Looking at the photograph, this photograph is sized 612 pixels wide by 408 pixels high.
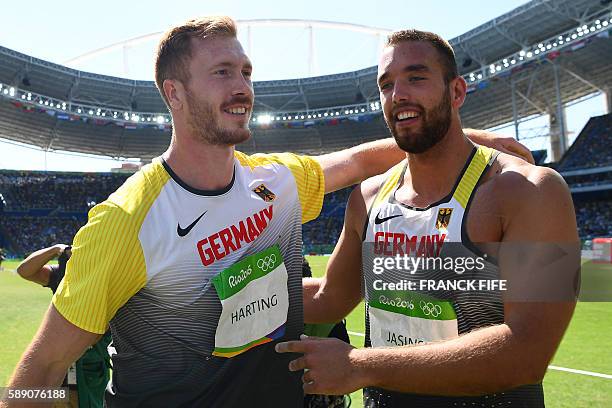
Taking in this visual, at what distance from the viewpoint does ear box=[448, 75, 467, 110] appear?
8.86 ft

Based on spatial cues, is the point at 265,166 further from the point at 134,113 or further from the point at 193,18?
the point at 134,113

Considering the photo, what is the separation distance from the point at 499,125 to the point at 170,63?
54.0m

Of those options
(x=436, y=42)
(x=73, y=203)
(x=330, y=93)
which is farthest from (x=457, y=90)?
(x=73, y=203)

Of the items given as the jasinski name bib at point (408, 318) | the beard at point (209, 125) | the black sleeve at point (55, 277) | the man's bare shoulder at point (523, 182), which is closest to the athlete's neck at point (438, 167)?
the man's bare shoulder at point (523, 182)

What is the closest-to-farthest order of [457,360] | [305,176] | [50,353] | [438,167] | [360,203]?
[457,360] < [50,353] < [438,167] < [360,203] < [305,176]

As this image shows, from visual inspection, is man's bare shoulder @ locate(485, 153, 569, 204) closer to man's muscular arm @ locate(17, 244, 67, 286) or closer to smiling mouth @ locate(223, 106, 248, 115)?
smiling mouth @ locate(223, 106, 248, 115)

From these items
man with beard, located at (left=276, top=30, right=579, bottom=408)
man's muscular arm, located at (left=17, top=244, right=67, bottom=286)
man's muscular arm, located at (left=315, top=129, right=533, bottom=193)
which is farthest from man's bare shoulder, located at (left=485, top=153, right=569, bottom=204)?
man's muscular arm, located at (left=17, top=244, right=67, bottom=286)

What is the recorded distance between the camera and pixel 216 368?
2492 millimetres

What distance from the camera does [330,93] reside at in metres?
53.2

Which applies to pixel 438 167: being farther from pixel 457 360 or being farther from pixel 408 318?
pixel 457 360

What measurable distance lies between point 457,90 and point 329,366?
1.61 m

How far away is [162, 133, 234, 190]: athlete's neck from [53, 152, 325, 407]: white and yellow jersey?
6cm

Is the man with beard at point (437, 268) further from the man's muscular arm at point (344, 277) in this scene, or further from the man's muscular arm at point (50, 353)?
the man's muscular arm at point (50, 353)

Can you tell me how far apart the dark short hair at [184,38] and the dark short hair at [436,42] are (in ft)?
2.79
